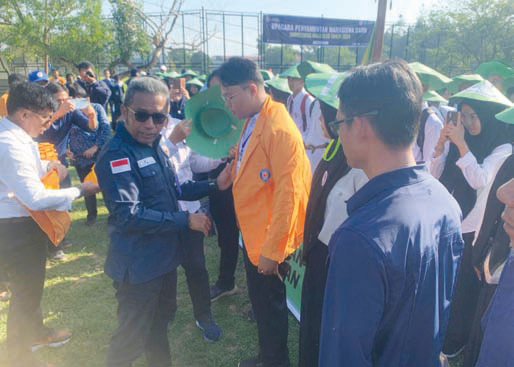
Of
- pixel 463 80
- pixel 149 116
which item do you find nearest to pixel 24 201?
pixel 149 116

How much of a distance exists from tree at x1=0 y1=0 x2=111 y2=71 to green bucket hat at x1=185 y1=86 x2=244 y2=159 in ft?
62.3

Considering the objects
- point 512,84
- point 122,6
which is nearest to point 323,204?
point 512,84

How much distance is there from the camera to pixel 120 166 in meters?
2.04

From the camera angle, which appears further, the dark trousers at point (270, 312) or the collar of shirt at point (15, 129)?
the dark trousers at point (270, 312)

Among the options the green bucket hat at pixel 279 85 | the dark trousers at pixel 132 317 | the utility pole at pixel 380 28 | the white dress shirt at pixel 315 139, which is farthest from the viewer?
the green bucket hat at pixel 279 85

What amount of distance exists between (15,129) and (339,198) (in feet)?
6.91

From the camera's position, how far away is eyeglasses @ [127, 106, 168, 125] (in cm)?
211

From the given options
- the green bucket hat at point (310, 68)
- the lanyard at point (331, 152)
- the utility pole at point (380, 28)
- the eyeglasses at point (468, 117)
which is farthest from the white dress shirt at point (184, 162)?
the utility pole at point (380, 28)

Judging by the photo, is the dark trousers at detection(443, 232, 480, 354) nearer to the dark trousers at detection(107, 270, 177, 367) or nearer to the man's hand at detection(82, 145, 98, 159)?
Answer: the dark trousers at detection(107, 270, 177, 367)

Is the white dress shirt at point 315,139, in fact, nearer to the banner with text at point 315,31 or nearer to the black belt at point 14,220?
the black belt at point 14,220

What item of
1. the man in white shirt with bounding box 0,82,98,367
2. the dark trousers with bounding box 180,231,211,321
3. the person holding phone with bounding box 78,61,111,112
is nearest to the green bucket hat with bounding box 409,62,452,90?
the dark trousers with bounding box 180,231,211,321

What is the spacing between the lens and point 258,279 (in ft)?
8.38

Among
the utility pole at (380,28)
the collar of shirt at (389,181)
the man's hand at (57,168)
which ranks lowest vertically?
the man's hand at (57,168)

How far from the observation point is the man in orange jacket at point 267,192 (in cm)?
222
